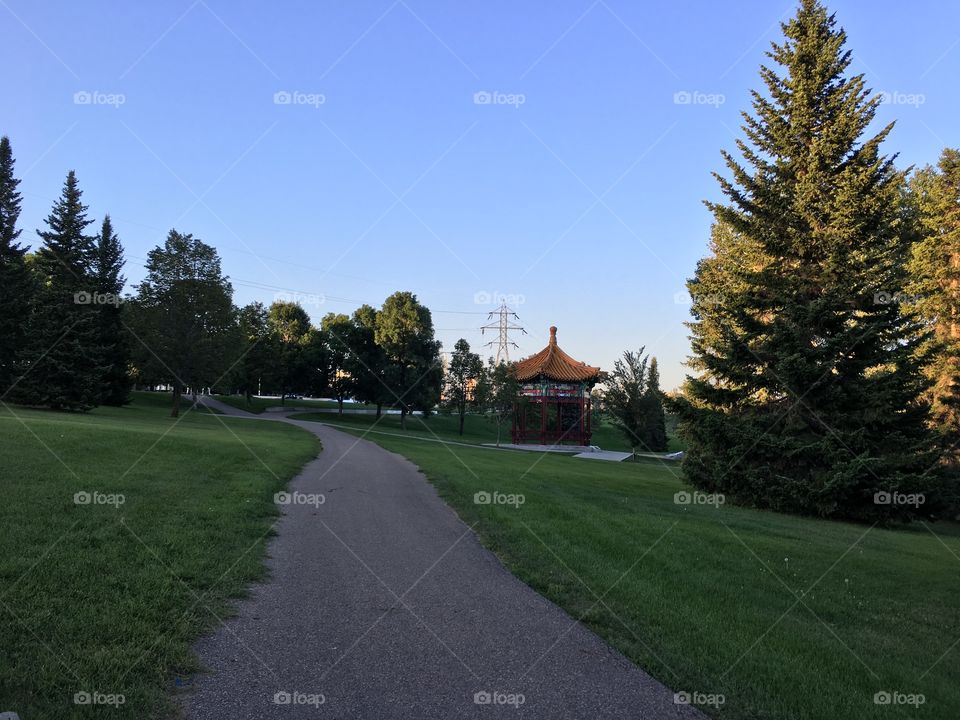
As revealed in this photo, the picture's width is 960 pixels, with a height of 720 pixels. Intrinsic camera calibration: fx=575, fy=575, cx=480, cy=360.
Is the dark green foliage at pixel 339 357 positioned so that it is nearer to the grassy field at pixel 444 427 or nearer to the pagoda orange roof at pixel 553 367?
the grassy field at pixel 444 427

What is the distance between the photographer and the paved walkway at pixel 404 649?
4043 millimetres

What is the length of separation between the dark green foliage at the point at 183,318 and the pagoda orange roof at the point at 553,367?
75.2 ft

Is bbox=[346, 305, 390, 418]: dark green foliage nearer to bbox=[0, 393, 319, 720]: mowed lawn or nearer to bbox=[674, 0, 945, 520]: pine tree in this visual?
bbox=[674, 0, 945, 520]: pine tree

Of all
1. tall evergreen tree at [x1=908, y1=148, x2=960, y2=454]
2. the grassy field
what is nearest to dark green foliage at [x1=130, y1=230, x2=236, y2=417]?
the grassy field

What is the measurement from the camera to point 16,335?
36.8 metres

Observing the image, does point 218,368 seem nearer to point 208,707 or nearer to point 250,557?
point 250,557

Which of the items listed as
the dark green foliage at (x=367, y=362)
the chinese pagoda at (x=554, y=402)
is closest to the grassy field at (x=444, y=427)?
the dark green foliage at (x=367, y=362)

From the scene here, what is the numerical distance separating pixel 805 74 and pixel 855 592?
1779 centimetres

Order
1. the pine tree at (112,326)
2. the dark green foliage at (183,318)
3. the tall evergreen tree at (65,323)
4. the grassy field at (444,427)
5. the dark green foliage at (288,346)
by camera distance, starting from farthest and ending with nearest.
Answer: the dark green foliage at (288,346)
the grassy field at (444,427)
the pine tree at (112,326)
the dark green foliage at (183,318)
the tall evergreen tree at (65,323)

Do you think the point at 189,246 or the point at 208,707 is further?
the point at 189,246

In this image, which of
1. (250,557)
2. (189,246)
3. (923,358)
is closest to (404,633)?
(250,557)

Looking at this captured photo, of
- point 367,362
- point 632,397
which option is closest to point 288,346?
point 367,362

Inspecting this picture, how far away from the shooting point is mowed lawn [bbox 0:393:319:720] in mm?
3949

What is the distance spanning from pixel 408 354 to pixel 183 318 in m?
22.6
